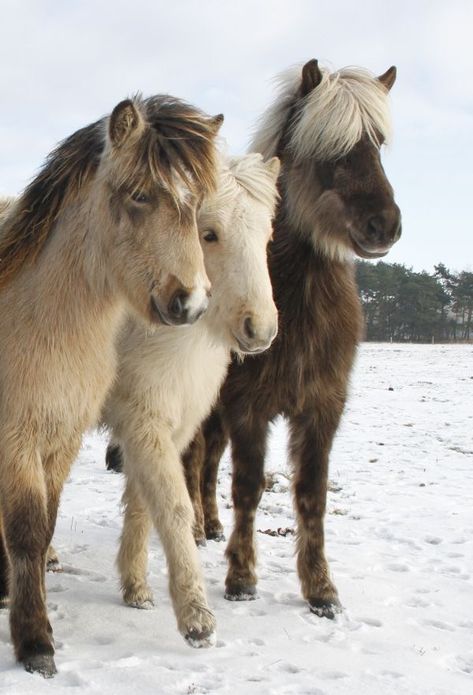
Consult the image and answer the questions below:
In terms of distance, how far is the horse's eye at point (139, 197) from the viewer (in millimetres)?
3295

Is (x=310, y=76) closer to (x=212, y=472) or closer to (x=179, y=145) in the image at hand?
(x=179, y=145)

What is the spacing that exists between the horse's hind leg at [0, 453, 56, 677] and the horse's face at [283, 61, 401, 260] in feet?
7.24

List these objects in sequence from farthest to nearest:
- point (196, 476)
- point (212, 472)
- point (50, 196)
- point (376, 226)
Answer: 1. point (212, 472)
2. point (196, 476)
3. point (376, 226)
4. point (50, 196)

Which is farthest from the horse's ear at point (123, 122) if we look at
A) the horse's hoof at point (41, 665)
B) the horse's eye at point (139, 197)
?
the horse's hoof at point (41, 665)

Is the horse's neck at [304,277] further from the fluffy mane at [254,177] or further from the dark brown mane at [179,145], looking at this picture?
the dark brown mane at [179,145]

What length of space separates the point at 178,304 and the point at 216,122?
1186 mm

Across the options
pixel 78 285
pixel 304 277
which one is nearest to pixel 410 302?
pixel 304 277

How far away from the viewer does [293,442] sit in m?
4.80

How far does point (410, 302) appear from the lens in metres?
56.8

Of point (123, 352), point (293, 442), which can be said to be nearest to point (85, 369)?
point (123, 352)

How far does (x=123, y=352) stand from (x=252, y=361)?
898mm

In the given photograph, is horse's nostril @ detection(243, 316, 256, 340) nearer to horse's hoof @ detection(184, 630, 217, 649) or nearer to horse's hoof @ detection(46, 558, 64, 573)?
horse's hoof @ detection(184, 630, 217, 649)

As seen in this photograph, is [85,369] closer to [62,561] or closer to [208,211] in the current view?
[208,211]

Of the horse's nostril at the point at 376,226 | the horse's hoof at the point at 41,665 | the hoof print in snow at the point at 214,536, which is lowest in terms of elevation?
the hoof print in snow at the point at 214,536
